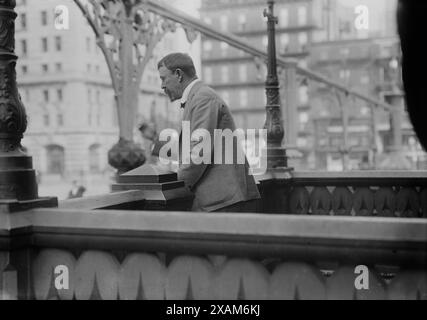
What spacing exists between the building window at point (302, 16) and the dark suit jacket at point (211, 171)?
275 feet

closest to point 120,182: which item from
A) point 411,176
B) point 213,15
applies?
point 411,176

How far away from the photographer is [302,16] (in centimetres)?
8675

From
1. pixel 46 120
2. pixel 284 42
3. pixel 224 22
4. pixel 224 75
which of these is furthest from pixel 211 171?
pixel 284 42

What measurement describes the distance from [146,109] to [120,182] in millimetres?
57670

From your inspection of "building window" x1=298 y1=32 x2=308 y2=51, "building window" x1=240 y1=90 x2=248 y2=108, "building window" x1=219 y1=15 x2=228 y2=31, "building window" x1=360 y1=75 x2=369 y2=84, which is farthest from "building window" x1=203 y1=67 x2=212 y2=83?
"building window" x1=360 y1=75 x2=369 y2=84

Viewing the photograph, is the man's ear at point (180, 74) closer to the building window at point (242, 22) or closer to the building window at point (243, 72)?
the building window at point (242, 22)

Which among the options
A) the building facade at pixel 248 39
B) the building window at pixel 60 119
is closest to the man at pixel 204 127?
the building window at pixel 60 119

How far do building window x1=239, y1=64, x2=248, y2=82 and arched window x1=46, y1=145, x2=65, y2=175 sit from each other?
107 ft

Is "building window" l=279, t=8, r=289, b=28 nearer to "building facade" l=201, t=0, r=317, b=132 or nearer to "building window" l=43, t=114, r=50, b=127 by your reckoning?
"building facade" l=201, t=0, r=317, b=132

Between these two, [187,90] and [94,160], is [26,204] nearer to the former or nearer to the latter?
[187,90]

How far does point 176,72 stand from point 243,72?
8496 centimetres

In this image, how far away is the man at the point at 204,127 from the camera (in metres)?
4.78
